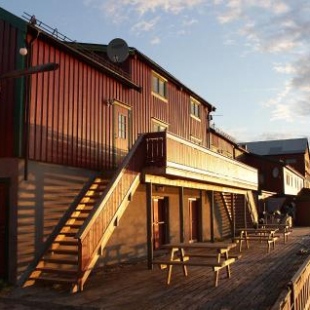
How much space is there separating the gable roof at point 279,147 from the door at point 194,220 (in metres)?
40.6

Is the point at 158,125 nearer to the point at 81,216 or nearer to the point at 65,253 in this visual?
the point at 81,216

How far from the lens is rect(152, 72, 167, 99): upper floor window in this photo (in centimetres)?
1861

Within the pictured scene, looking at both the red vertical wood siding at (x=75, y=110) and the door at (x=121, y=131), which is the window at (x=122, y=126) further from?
the red vertical wood siding at (x=75, y=110)

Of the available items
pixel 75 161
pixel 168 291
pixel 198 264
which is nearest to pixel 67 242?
pixel 75 161

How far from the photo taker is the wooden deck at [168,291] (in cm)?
838

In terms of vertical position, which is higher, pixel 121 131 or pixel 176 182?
pixel 121 131

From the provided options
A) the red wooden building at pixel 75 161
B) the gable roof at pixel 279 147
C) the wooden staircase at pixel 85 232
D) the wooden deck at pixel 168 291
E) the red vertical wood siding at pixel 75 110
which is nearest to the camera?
the wooden deck at pixel 168 291

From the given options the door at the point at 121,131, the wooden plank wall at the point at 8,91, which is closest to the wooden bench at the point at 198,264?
the wooden plank wall at the point at 8,91

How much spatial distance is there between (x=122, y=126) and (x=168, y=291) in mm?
7337

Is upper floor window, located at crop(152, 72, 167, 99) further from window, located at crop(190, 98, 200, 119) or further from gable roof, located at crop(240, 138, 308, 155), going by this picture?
gable roof, located at crop(240, 138, 308, 155)

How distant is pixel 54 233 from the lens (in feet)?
37.2

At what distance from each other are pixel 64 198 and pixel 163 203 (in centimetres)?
707

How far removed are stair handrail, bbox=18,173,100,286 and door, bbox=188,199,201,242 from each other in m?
8.79

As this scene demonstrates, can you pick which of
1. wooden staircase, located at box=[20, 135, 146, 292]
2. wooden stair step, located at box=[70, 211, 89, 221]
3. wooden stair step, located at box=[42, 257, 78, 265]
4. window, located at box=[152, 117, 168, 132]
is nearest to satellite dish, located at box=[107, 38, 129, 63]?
window, located at box=[152, 117, 168, 132]
